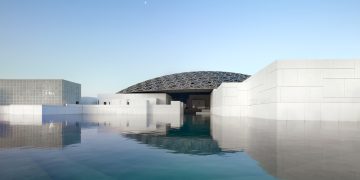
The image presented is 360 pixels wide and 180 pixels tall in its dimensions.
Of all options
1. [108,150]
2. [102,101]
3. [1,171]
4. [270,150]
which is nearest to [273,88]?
[270,150]

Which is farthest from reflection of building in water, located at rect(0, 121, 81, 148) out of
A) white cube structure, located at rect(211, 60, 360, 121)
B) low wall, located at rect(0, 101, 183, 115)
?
low wall, located at rect(0, 101, 183, 115)

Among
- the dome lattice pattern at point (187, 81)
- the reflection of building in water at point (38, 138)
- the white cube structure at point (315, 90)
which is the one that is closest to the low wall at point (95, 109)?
the dome lattice pattern at point (187, 81)

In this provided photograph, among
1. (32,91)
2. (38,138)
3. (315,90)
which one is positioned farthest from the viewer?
(32,91)

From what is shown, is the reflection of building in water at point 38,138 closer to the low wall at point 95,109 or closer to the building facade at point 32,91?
the low wall at point 95,109

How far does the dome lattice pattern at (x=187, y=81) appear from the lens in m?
86.4

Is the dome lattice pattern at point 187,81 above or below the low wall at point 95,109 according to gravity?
above

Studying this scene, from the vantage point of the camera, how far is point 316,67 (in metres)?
33.9

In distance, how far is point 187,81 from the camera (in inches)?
3565

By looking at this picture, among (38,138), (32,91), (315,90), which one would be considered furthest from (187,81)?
(38,138)

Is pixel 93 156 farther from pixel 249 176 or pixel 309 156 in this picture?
pixel 309 156

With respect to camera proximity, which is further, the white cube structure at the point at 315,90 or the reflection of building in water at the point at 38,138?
the white cube structure at the point at 315,90

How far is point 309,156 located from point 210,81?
259 ft

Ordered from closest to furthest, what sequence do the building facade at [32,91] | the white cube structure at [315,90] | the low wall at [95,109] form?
the white cube structure at [315,90], the low wall at [95,109], the building facade at [32,91]

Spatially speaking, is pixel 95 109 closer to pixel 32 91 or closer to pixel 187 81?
pixel 187 81
